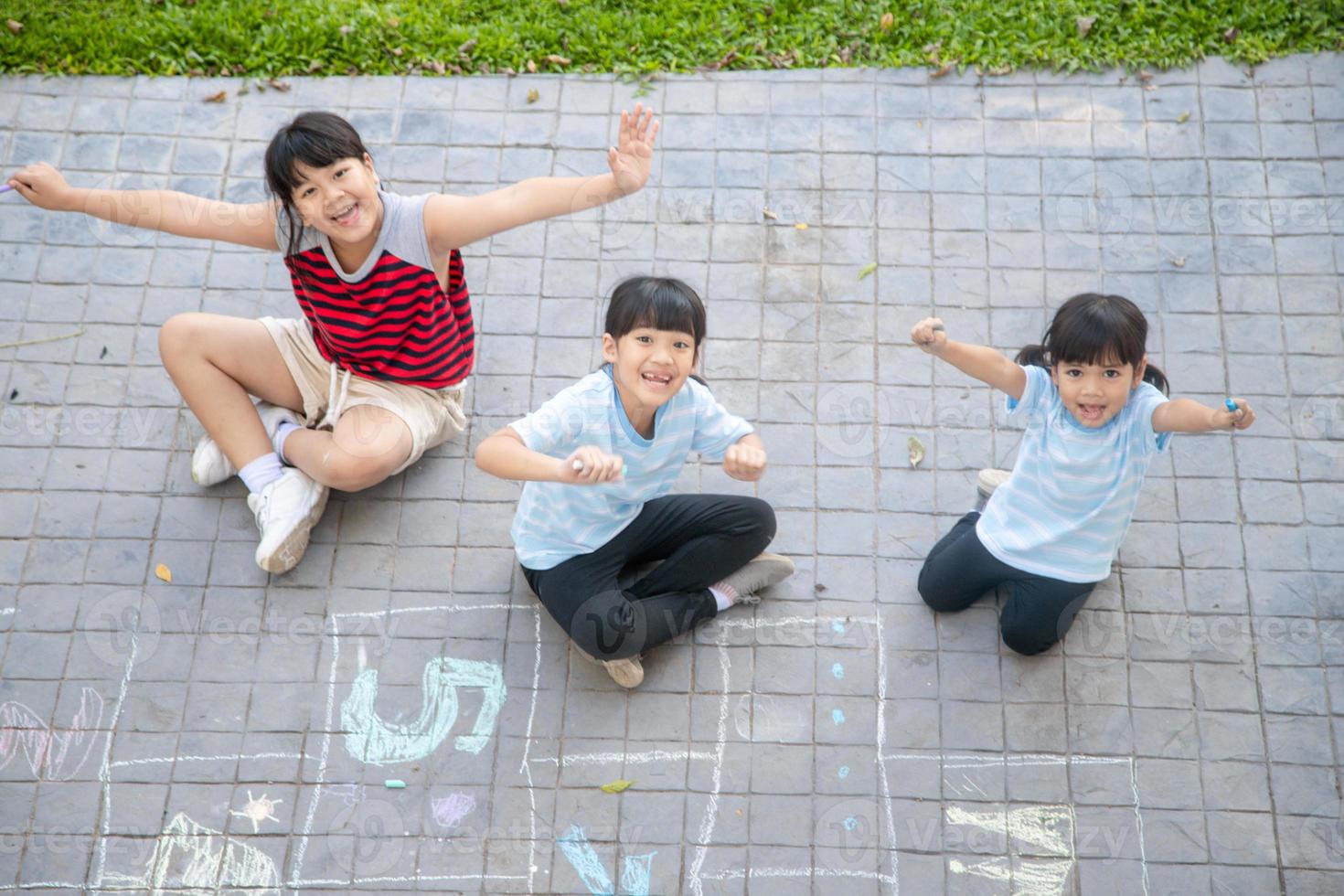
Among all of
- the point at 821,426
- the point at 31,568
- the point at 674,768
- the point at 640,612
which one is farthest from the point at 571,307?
the point at 31,568

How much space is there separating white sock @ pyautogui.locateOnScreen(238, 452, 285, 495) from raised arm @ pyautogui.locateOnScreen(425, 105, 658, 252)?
3.28 ft

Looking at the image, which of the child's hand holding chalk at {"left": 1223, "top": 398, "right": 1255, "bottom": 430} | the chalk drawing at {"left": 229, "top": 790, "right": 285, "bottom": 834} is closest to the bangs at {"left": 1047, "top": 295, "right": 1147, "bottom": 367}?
the child's hand holding chalk at {"left": 1223, "top": 398, "right": 1255, "bottom": 430}

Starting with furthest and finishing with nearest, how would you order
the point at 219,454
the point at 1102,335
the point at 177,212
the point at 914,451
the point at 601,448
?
1. the point at 914,451
2. the point at 219,454
3. the point at 177,212
4. the point at 601,448
5. the point at 1102,335

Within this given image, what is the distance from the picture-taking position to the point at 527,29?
5324 mm

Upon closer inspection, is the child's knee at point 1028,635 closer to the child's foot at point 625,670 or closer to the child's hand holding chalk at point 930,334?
the child's hand holding chalk at point 930,334

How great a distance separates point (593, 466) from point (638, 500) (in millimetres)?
783

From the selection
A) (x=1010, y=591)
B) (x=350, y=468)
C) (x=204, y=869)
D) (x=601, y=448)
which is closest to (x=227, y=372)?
(x=350, y=468)

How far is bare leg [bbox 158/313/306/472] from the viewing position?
414cm

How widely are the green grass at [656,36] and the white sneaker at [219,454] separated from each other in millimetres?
1768

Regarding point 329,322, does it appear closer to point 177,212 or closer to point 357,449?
point 357,449

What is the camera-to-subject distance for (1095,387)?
351 centimetres

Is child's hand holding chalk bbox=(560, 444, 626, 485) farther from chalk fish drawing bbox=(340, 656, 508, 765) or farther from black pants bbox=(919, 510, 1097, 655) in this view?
black pants bbox=(919, 510, 1097, 655)

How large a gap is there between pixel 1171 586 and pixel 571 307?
93.9 inches

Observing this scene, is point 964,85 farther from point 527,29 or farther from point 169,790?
point 169,790
